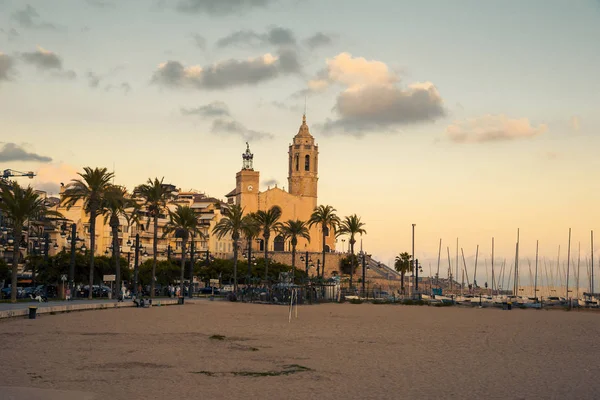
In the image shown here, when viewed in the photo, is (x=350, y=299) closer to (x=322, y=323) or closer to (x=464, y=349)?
(x=322, y=323)

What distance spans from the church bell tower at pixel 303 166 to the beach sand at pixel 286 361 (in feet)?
417

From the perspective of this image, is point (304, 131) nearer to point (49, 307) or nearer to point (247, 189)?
point (247, 189)

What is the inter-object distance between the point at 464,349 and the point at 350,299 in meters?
61.5

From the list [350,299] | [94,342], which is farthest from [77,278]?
[94,342]

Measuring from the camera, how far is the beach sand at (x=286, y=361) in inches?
740

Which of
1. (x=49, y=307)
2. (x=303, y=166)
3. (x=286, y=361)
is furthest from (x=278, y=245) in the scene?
(x=286, y=361)

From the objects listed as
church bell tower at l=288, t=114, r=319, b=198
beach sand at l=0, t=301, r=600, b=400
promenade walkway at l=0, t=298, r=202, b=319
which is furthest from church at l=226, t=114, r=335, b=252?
beach sand at l=0, t=301, r=600, b=400

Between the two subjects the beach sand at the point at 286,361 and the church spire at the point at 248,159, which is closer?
the beach sand at the point at 286,361

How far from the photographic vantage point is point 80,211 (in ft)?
448

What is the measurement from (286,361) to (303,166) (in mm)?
145171

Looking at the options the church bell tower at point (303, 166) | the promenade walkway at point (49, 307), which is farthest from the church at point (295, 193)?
the promenade walkway at point (49, 307)

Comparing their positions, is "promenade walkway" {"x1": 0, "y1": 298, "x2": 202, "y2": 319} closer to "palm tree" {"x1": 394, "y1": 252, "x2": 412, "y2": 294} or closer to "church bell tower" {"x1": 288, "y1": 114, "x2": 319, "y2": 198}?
"palm tree" {"x1": 394, "y1": 252, "x2": 412, "y2": 294}

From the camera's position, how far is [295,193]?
168 meters

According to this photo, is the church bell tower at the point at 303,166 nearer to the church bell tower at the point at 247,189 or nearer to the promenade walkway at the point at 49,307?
the church bell tower at the point at 247,189
